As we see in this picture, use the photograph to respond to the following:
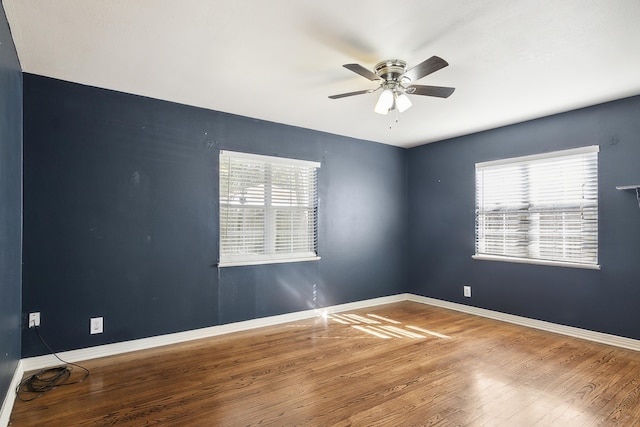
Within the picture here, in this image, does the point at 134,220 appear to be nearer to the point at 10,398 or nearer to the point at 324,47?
the point at 10,398

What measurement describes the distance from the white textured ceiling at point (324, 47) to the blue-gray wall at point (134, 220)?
1.08ft

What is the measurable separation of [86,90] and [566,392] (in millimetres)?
4548

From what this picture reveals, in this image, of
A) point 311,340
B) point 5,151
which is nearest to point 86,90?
point 5,151

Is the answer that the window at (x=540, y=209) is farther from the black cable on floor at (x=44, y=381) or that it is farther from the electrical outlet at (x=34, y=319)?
the electrical outlet at (x=34, y=319)

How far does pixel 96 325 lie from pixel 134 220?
981mm

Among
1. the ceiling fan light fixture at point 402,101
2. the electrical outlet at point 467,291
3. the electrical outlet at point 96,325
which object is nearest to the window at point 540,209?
the electrical outlet at point 467,291

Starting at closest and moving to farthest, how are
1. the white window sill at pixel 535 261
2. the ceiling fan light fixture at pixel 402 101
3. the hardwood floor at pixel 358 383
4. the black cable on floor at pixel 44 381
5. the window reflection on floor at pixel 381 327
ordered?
the hardwood floor at pixel 358 383
the black cable on floor at pixel 44 381
the ceiling fan light fixture at pixel 402 101
the white window sill at pixel 535 261
the window reflection on floor at pixel 381 327

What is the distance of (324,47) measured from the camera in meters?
2.39

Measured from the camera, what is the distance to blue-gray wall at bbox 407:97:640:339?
3355 millimetres

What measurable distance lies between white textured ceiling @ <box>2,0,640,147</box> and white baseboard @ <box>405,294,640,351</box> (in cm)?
235

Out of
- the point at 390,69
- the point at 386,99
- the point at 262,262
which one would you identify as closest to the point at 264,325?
the point at 262,262

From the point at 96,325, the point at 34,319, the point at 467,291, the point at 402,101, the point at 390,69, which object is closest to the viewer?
the point at 390,69

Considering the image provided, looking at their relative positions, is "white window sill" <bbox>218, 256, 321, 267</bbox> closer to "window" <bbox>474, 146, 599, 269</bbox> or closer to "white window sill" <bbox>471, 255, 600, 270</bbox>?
"white window sill" <bbox>471, 255, 600, 270</bbox>

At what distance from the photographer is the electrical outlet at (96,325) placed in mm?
3062
